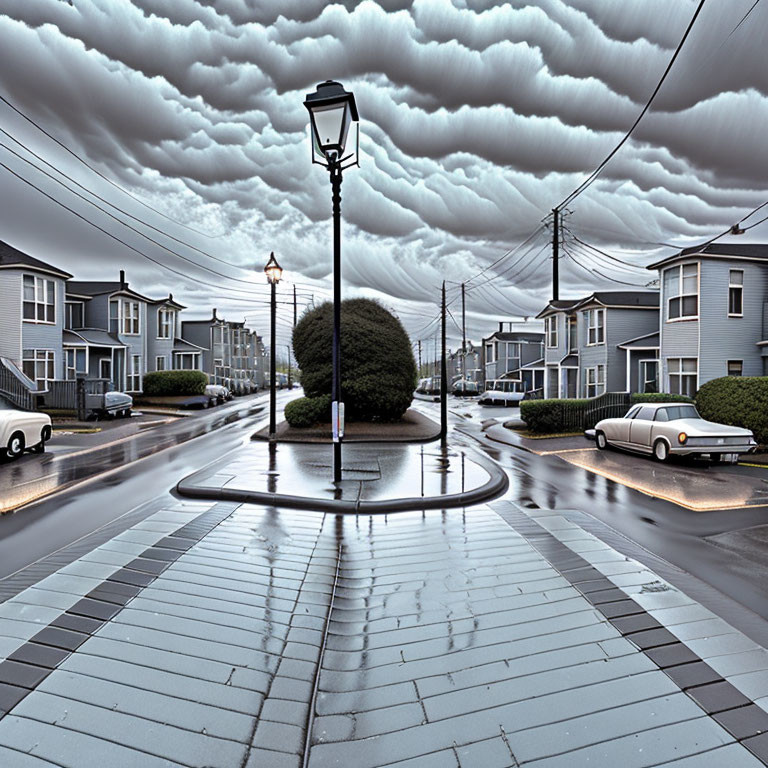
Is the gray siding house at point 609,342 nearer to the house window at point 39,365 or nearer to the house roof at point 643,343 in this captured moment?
the house roof at point 643,343

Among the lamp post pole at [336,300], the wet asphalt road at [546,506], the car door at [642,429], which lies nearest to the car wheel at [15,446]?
the wet asphalt road at [546,506]

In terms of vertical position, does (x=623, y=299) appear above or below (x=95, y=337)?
above


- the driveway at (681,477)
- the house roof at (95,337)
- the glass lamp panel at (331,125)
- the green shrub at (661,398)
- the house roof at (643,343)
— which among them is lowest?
the driveway at (681,477)

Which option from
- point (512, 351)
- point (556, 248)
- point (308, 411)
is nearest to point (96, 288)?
point (308, 411)

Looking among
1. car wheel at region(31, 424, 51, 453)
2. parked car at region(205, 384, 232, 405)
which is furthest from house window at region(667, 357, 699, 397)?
parked car at region(205, 384, 232, 405)

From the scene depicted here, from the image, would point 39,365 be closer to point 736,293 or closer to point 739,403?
point 739,403

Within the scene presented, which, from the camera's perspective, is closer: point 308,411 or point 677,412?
point 677,412

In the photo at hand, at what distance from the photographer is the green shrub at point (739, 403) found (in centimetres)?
1631

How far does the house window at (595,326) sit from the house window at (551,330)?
189 inches

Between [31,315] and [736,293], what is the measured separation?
119ft

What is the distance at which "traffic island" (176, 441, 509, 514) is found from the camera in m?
8.15

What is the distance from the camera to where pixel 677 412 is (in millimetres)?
14586

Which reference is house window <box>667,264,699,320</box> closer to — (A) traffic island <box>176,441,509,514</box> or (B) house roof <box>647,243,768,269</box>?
(B) house roof <box>647,243,768,269</box>

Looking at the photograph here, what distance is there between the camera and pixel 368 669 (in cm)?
356
